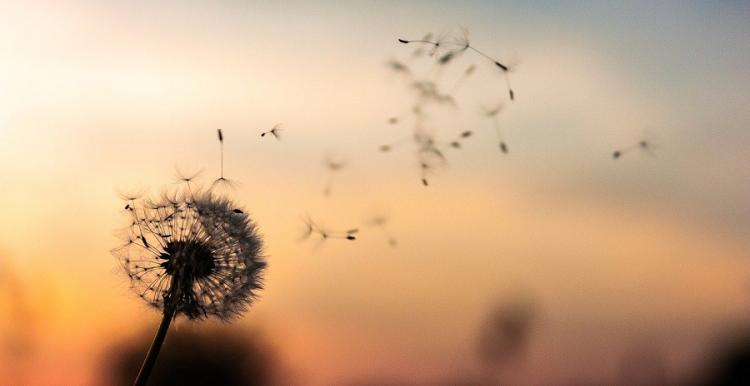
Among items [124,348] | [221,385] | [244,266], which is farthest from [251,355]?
[244,266]

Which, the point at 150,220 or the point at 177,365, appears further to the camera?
the point at 177,365

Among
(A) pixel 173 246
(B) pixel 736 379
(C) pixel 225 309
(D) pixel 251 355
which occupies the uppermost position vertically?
(A) pixel 173 246

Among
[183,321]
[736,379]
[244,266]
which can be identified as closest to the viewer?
[183,321]

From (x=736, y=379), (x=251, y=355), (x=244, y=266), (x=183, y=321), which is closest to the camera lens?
(x=183, y=321)

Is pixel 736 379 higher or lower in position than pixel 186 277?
lower

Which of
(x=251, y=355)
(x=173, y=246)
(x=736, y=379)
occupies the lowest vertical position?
(x=736, y=379)

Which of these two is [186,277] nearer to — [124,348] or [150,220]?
[150,220]

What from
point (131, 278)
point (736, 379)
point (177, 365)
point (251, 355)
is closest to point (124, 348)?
point (177, 365)

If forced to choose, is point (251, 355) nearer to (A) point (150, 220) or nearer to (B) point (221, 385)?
(B) point (221, 385)

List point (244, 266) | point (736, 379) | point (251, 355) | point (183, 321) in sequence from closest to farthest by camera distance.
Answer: point (183, 321)
point (244, 266)
point (736, 379)
point (251, 355)
